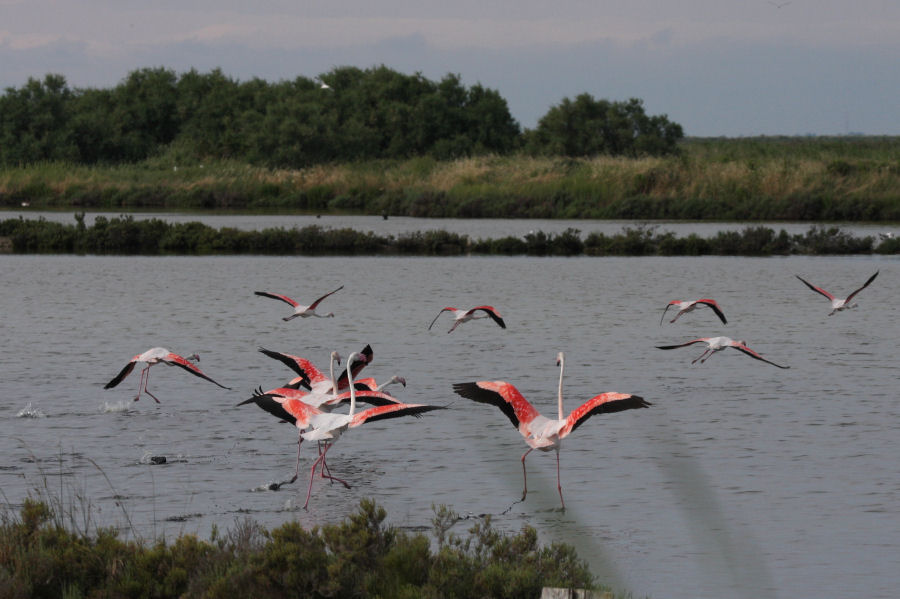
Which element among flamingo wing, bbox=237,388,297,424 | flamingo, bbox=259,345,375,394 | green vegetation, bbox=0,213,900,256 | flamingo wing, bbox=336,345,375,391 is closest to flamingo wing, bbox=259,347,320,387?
flamingo, bbox=259,345,375,394

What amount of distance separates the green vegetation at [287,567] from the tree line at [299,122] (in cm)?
5561

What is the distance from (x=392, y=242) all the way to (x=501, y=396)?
25.7m

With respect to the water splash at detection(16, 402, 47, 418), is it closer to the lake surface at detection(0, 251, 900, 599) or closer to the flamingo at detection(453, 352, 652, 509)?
the lake surface at detection(0, 251, 900, 599)

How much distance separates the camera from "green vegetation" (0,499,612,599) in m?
6.29

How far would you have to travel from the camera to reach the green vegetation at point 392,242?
3400cm

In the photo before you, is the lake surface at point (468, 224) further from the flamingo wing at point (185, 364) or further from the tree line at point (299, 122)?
the flamingo wing at point (185, 364)

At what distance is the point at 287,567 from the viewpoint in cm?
637

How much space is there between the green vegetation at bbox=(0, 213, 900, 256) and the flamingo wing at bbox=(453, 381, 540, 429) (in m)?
25.0

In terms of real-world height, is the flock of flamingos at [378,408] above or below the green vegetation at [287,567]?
above

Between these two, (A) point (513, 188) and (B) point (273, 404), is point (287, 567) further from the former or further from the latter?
(A) point (513, 188)

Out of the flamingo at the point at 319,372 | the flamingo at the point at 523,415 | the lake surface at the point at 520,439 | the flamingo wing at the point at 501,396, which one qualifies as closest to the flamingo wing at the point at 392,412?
the flamingo at the point at 523,415

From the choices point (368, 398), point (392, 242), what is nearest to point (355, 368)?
point (368, 398)

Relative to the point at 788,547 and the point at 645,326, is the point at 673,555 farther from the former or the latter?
the point at 645,326

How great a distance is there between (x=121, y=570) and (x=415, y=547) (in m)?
1.48
